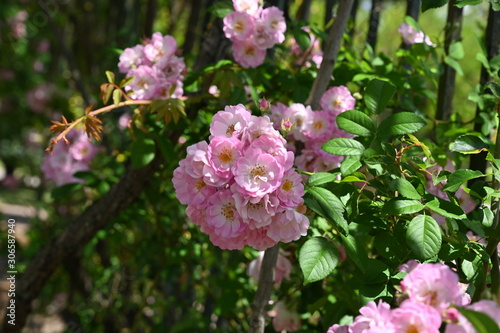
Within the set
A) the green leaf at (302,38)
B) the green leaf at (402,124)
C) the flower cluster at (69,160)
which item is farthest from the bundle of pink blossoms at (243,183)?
the flower cluster at (69,160)

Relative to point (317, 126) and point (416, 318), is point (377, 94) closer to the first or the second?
A: point (317, 126)

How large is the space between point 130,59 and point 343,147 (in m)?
0.69

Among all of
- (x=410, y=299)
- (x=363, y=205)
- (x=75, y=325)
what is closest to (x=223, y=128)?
(x=363, y=205)

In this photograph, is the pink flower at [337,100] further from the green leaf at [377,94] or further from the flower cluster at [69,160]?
the flower cluster at [69,160]

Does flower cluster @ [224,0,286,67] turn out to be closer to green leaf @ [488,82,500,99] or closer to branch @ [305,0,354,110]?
branch @ [305,0,354,110]

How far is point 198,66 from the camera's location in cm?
165

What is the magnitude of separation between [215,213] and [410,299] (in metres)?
0.35

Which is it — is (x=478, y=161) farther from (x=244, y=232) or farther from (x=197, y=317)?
(x=197, y=317)

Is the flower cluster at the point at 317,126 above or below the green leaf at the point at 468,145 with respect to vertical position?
below

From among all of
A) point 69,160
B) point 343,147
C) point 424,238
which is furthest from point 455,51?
point 69,160

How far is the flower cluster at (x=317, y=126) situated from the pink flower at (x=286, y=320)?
0.45 m

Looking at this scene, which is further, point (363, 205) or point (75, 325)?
point (75, 325)

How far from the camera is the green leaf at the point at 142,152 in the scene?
1.33 metres

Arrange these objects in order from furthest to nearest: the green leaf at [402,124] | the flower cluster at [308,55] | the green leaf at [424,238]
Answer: the flower cluster at [308,55] → the green leaf at [402,124] → the green leaf at [424,238]
